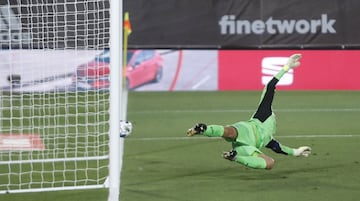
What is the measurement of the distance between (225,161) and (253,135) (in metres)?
2.35

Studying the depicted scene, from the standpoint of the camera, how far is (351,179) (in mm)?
10094

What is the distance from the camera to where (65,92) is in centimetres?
1375

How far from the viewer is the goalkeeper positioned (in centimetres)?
894

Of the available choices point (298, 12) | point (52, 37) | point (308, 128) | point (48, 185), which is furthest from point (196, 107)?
point (48, 185)

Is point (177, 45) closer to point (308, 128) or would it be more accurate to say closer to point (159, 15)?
point (159, 15)

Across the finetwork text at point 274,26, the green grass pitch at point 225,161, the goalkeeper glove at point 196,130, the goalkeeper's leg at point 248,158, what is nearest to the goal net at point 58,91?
the green grass pitch at point 225,161

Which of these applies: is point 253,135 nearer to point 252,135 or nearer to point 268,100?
point 252,135

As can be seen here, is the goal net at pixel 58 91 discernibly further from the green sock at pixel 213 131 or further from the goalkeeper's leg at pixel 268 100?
the goalkeeper's leg at pixel 268 100

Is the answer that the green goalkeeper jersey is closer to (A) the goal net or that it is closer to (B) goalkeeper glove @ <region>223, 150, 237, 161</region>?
(B) goalkeeper glove @ <region>223, 150, 237, 161</region>

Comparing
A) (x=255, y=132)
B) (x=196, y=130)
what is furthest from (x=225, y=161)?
(x=196, y=130)

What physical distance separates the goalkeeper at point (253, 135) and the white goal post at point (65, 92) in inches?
43.2

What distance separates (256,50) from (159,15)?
8.94 feet

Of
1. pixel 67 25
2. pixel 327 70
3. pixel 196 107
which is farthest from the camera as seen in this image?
pixel 327 70

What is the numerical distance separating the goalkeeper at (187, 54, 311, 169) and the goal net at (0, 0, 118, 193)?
1.49 metres
